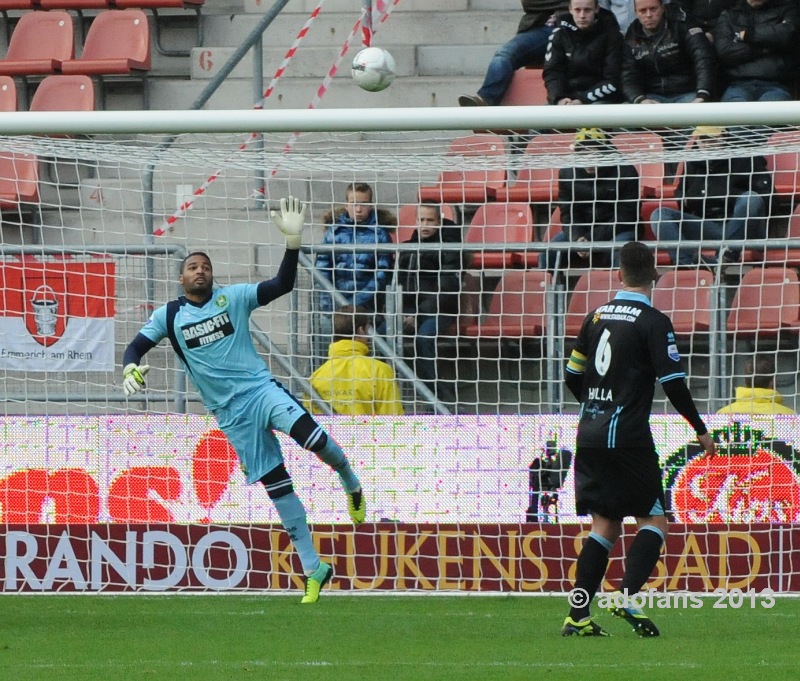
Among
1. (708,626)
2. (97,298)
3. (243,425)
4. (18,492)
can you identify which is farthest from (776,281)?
(18,492)

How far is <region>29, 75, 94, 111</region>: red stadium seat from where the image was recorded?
12.9m

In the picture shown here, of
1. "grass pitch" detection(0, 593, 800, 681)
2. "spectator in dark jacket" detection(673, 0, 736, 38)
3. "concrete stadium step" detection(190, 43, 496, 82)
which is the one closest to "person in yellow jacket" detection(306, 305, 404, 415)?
"grass pitch" detection(0, 593, 800, 681)

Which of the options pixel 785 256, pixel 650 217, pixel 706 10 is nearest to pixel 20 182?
pixel 650 217

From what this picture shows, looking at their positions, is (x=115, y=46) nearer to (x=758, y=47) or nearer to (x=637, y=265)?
(x=758, y=47)

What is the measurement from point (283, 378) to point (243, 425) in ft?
5.25

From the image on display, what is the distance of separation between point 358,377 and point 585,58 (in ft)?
13.0

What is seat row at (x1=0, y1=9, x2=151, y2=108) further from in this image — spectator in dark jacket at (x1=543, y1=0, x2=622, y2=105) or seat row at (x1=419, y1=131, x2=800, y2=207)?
seat row at (x1=419, y1=131, x2=800, y2=207)

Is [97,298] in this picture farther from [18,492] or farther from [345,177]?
[345,177]

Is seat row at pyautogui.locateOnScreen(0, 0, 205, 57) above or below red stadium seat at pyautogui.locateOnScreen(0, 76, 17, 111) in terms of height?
above

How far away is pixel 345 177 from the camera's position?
421 inches

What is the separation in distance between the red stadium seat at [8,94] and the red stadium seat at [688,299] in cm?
672

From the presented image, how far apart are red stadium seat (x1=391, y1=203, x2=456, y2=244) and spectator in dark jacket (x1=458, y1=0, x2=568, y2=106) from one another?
257cm

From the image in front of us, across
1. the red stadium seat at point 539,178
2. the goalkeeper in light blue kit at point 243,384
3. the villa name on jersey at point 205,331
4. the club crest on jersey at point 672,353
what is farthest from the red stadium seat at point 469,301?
the club crest on jersey at point 672,353

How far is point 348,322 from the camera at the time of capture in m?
8.81
